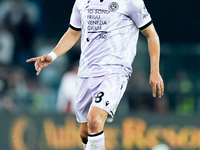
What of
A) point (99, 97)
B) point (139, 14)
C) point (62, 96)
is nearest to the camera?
point (99, 97)

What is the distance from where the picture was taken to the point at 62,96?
34.4 feet

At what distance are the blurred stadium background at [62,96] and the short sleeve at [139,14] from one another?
429 cm

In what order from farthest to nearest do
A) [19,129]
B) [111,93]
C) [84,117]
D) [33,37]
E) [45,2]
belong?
1. [45,2]
2. [33,37]
3. [19,129]
4. [84,117]
5. [111,93]

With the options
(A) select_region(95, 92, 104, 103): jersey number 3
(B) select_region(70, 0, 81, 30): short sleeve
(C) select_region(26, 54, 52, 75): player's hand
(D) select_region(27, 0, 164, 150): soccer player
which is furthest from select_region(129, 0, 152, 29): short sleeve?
(C) select_region(26, 54, 52, 75): player's hand

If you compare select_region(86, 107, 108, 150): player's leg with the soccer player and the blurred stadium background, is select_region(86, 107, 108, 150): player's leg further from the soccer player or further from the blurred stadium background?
the blurred stadium background

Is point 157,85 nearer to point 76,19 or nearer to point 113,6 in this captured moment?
point 113,6

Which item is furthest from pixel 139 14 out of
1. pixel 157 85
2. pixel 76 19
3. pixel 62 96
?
pixel 62 96

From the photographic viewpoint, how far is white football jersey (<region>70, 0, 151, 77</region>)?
5352mm

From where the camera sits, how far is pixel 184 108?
33.3ft

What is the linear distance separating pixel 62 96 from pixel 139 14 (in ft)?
17.8

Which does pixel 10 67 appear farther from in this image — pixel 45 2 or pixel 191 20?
pixel 191 20

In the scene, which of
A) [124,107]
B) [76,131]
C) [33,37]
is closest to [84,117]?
[76,131]

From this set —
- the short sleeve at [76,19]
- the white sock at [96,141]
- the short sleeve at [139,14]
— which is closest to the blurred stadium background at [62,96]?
the short sleeve at [76,19]

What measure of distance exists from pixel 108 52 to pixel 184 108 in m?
5.15
